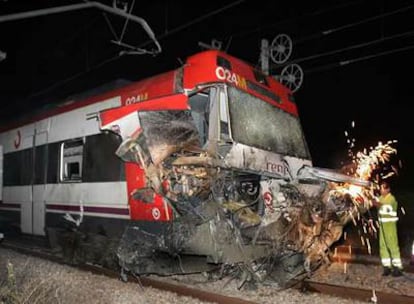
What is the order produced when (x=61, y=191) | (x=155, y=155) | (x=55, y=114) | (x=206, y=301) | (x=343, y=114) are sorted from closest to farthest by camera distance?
(x=155, y=155) < (x=206, y=301) < (x=61, y=191) < (x=55, y=114) < (x=343, y=114)

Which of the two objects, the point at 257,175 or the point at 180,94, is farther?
the point at 257,175

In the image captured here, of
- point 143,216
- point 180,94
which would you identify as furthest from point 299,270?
point 180,94

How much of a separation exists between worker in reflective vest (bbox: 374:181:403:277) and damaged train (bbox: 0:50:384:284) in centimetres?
168

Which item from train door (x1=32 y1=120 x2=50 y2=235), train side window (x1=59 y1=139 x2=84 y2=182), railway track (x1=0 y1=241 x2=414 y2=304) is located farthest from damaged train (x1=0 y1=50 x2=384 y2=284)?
train door (x1=32 y1=120 x2=50 y2=235)

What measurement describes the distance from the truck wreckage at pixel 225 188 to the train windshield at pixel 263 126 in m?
0.02

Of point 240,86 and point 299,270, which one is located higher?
point 240,86

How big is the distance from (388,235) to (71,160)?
6569 millimetres

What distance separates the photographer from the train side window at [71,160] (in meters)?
9.94

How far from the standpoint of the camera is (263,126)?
8117 millimetres

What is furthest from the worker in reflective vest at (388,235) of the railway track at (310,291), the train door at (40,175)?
the train door at (40,175)

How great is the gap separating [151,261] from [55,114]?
496 cm

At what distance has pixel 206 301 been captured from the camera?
7445mm

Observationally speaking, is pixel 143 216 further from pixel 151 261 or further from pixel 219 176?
pixel 219 176

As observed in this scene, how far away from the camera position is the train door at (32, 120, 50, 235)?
1130cm
